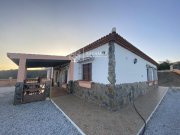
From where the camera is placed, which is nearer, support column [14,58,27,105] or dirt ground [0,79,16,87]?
support column [14,58,27,105]

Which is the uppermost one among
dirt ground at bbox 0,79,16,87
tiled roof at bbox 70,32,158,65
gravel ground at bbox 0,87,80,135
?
tiled roof at bbox 70,32,158,65

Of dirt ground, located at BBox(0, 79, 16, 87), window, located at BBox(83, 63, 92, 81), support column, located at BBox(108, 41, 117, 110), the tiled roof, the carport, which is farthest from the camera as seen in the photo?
dirt ground, located at BBox(0, 79, 16, 87)

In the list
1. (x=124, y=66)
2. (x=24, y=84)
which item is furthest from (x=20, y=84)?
(x=124, y=66)

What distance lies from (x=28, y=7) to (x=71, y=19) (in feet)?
10.4

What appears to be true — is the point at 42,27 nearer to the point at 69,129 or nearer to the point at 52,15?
the point at 52,15

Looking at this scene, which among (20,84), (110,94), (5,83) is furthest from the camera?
(5,83)

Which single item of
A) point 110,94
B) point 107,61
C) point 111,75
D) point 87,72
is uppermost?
point 107,61

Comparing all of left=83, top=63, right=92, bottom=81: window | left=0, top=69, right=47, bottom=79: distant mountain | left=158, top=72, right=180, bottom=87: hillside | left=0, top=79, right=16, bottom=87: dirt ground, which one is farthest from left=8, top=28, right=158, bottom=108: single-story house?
left=0, top=69, right=47, bottom=79: distant mountain

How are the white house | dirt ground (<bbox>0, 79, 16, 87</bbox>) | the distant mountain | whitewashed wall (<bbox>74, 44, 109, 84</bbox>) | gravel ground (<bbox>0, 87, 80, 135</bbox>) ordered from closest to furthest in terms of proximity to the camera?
gravel ground (<bbox>0, 87, 80, 135</bbox>), the white house, whitewashed wall (<bbox>74, 44, 109, 84</bbox>), dirt ground (<bbox>0, 79, 16, 87</bbox>), the distant mountain

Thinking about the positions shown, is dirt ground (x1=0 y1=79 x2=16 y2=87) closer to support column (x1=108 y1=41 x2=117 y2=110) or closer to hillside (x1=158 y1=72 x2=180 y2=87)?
support column (x1=108 y1=41 x2=117 y2=110)

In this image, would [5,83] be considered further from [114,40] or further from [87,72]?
[114,40]

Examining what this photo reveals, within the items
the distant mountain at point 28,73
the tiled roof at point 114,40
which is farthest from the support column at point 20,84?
the distant mountain at point 28,73

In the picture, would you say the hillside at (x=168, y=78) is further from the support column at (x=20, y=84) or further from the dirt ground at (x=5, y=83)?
the dirt ground at (x=5, y=83)

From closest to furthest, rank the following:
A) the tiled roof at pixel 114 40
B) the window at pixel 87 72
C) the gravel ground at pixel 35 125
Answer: the gravel ground at pixel 35 125 < the tiled roof at pixel 114 40 < the window at pixel 87 72
